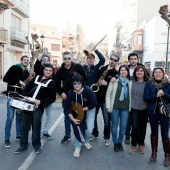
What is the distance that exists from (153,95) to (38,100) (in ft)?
7.22

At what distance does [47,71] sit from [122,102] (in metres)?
1.67

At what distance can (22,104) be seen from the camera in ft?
14.2

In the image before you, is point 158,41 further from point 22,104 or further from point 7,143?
point 22,104

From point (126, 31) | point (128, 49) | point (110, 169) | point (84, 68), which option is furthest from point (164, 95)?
point (126, 31)

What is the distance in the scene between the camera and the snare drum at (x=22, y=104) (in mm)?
4340

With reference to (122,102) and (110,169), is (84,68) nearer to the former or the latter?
(122,102)

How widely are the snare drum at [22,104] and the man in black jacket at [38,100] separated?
152 millimetres

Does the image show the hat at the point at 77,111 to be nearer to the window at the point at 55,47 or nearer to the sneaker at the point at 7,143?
the sneaker at the point at 7,143

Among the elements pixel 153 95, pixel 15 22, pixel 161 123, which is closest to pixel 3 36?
pixel 15 22

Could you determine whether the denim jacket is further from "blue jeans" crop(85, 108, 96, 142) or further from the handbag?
"blue jeans" crop(85, 108, 96, 142)

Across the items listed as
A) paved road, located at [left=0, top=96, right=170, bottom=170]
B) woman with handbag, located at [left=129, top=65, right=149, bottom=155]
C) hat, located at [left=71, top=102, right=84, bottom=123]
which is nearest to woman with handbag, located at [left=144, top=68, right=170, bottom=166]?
woman with handbag, located at [left=129, top=65, right=149, bottom=155]

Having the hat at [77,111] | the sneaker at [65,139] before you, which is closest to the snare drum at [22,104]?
the hat at [77,111]

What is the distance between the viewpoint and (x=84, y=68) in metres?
5.58

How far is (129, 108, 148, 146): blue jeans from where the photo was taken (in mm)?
4648
